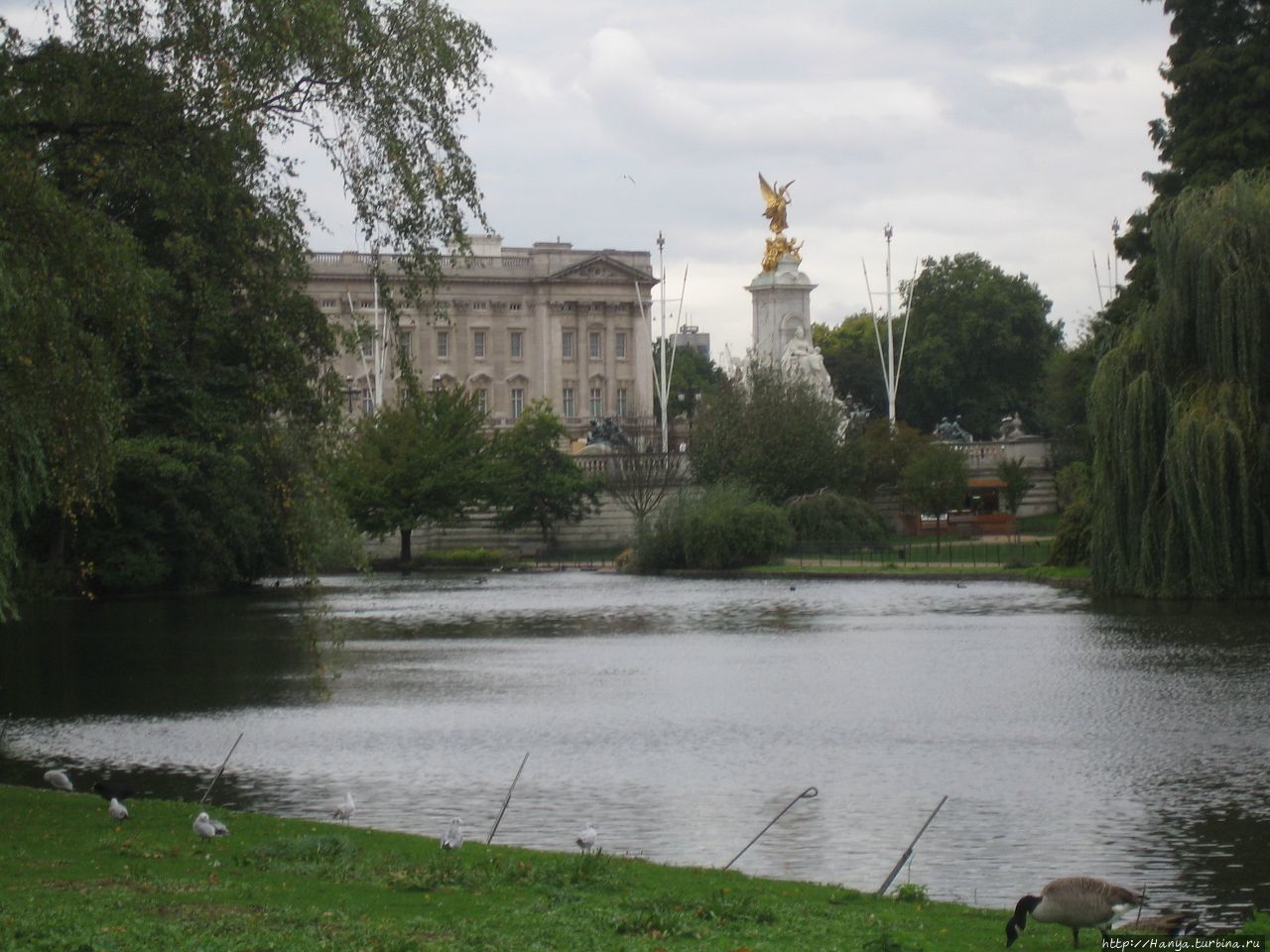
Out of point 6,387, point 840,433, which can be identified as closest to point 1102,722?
point 6,387

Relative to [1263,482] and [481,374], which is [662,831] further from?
[481,374]

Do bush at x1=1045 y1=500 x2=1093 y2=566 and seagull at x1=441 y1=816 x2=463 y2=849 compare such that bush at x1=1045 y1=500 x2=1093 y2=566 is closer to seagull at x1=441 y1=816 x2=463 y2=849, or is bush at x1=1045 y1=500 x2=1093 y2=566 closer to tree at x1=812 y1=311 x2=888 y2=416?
seagull at x1=441 y1=816 x2=463 y2=849

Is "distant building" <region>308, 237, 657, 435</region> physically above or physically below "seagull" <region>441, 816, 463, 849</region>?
above

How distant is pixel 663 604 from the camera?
167 ft

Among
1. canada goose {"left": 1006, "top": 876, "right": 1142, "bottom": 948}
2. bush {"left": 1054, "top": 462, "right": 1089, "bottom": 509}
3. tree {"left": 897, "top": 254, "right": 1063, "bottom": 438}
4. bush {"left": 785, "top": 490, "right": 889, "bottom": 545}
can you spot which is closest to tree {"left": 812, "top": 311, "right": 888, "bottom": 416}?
tree {"left": 897, "top": 254, "right": 1063, "bottom": 438}

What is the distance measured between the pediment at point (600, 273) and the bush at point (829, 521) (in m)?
60.4

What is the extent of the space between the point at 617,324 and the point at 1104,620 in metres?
96.1

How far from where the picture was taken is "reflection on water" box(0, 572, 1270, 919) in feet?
51.7

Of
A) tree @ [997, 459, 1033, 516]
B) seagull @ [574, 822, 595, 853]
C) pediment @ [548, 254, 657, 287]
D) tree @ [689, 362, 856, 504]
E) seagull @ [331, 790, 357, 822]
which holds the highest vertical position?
pediment @ [548, 254, 657, 287]

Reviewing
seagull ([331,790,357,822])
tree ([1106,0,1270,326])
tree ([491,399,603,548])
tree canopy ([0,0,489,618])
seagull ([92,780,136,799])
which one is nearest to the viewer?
tree canopy ([0,0,489,618])

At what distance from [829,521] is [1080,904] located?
62.6 meters

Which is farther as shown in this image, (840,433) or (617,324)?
(617,324)

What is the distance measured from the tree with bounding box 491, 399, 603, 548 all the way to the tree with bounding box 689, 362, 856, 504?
8.26m

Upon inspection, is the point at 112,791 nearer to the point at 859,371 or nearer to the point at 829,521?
the point at 829,521
